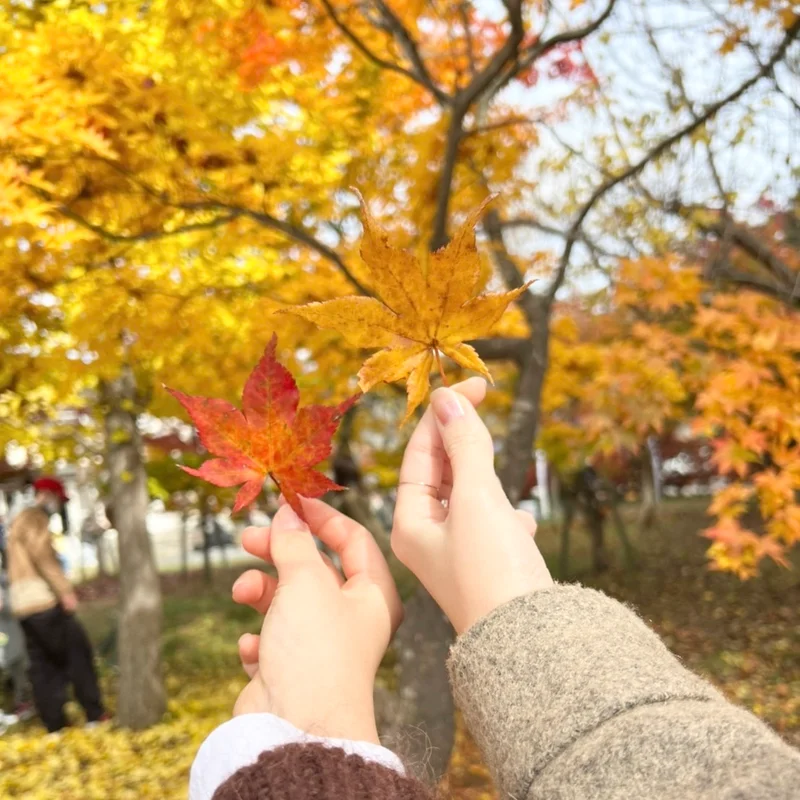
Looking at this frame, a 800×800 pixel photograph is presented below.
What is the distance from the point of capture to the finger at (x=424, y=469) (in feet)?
2.73

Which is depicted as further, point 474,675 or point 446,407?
point 446,407

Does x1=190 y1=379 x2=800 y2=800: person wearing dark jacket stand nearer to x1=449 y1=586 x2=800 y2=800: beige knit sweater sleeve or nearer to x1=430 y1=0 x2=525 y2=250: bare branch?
x1=449 y1=586 x2=800 y2=800: beige knit sweater sleeve

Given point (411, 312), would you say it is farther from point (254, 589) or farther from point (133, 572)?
point (133, 572)

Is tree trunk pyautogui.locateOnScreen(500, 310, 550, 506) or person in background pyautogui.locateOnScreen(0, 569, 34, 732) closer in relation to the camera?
tree trunk pyautogui.locateOnScreen(500, 310, 550, 506)

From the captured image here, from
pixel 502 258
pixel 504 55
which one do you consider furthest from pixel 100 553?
pixel 504 55

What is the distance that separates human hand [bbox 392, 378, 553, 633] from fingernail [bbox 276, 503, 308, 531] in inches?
4.6

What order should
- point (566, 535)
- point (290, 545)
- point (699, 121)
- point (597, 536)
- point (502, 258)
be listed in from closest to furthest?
point (290, 545)
point (699, 121)
point (502, 258)
point (566, 535)
point (597, 536)

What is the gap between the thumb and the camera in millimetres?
782

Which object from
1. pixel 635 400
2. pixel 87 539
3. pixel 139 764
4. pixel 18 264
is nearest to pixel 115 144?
pixel 18 264

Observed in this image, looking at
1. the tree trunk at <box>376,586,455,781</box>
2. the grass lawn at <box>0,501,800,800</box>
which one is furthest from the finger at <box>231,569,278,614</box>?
the tree trunk at <box>376,586,455,781</box>

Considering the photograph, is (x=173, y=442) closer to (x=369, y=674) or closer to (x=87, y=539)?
(x=87, y=539)

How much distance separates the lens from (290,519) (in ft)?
2.70

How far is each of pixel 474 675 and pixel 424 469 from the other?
26 cm

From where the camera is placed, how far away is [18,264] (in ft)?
7.57
